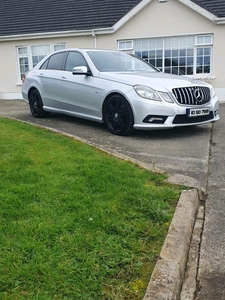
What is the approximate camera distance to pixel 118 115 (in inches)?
252

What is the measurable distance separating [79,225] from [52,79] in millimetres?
5651

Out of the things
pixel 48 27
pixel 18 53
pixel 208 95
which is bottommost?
pixel 208 95

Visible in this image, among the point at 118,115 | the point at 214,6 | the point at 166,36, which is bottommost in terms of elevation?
the point at 118,115

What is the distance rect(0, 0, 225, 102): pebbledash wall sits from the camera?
44.1 feet

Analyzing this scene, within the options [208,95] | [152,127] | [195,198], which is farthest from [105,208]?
[208,95]

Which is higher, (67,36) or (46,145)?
(67,36)

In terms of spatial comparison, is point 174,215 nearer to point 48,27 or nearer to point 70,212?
point 70,212

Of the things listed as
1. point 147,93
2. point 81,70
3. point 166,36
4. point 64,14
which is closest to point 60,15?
point 64,14

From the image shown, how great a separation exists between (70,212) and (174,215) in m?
0.94

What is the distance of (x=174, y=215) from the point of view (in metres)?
3.01

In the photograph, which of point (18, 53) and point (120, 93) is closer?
point (120, 93)

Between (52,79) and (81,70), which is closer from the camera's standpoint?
(81,70)

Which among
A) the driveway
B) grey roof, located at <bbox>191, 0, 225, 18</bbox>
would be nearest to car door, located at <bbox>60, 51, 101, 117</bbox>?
the driveway

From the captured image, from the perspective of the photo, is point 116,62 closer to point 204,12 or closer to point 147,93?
point 147,93
